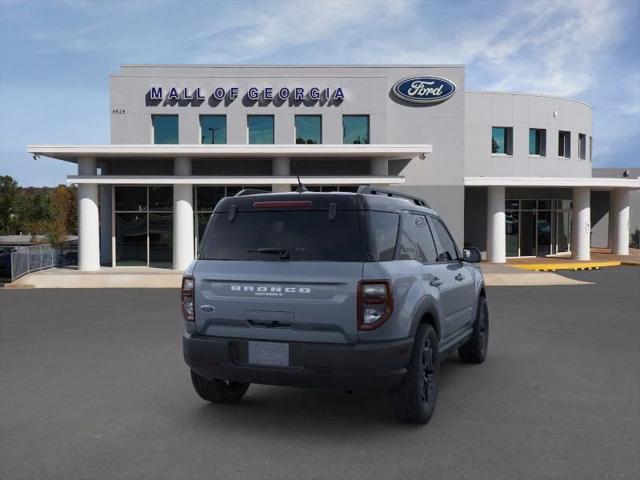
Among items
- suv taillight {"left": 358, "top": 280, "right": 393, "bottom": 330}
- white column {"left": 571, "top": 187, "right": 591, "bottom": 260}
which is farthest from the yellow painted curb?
suv taillight {"left": 358, "top": 280, "right": 393, "bottom": 330}

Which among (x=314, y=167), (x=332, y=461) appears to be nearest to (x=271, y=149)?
(x=314, y=167)

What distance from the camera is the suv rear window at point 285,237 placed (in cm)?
479

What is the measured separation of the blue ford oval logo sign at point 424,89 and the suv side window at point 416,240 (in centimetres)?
2014

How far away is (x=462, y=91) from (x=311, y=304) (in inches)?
903

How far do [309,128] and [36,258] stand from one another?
1211 cm

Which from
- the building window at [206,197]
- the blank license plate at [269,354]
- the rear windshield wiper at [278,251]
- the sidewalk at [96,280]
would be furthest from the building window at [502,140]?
the blank license plate at [269,354]

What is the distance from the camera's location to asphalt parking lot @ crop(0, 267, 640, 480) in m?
4.29

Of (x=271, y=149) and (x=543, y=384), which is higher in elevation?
(x=271, y=149)

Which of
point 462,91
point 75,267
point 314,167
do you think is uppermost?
point 462,91

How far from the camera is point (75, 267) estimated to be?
24.6 metres

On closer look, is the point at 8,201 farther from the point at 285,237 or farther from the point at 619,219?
the point at 285,237

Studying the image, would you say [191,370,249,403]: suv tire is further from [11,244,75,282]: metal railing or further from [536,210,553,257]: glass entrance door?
[536,210,553,257]: glass entrance door

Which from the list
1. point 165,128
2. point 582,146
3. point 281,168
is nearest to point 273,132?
point 281,168

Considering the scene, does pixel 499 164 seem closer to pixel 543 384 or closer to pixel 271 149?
pixel 271 149
